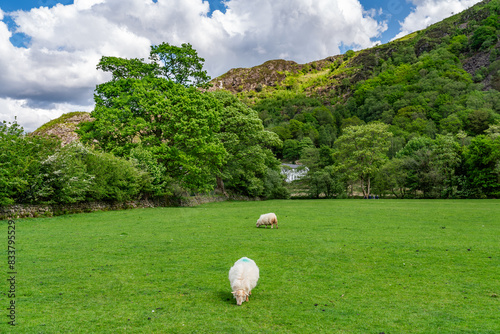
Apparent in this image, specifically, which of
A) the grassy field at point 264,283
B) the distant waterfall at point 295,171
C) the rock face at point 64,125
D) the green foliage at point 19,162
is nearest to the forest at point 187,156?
the green foliage at point 19,162

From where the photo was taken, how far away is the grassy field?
5.96 meters

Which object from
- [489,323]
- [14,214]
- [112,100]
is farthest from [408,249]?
[112,100]

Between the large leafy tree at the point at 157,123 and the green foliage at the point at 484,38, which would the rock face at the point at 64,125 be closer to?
the large leafy tree at the point at 157,123

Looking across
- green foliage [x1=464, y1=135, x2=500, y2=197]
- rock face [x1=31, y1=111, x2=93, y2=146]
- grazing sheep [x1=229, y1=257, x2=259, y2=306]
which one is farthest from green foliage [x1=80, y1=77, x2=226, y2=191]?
green foliage [x1=464, y1=135, x2=500, y2=197]

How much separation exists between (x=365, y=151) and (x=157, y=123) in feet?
137

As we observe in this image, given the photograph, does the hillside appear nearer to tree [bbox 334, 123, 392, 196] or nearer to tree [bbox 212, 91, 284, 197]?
tree [bbox 334, 123, 392, 196]

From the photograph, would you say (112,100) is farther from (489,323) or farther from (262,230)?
(489,323)

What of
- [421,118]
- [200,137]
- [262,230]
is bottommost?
[262,230]

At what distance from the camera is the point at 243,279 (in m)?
7.22

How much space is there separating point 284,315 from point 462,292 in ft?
14.8

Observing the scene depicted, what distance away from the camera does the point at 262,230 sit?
17297 mm

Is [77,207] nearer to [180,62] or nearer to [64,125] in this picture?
[180,62]

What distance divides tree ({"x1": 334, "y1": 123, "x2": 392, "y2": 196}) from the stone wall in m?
33.3

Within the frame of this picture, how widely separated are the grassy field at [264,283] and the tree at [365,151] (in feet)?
156
